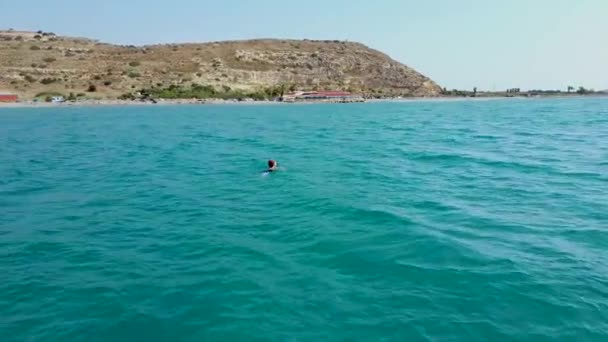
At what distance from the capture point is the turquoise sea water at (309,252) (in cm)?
848

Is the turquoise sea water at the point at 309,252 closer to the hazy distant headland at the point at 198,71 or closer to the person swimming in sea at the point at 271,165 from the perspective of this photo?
the person swimming in sea at the point at 271,165

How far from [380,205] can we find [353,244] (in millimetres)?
4324

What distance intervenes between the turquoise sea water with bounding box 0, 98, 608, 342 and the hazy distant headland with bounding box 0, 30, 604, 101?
93.5 meters

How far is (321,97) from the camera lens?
13712cm

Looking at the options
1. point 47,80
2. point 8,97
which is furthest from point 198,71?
point 8,97

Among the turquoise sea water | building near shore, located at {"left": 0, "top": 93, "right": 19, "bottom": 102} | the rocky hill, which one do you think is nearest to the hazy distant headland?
the rocky hill

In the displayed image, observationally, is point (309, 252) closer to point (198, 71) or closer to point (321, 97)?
point (321, 97)

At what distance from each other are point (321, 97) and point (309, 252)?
127091 mm

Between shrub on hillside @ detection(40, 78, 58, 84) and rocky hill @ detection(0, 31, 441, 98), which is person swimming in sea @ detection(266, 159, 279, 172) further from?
shrub on hillside @ detection(40, 78, 58, 84)

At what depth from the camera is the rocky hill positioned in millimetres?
112750

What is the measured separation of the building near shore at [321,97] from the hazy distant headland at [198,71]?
12.8 feet

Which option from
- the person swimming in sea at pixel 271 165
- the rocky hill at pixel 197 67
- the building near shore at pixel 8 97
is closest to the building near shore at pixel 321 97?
the rocky hill at pixel 197 67

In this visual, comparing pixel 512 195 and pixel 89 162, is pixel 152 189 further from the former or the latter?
pixel 512 195

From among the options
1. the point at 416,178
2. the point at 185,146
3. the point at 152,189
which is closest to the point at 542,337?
the point at 416,178
